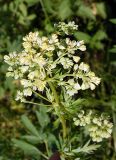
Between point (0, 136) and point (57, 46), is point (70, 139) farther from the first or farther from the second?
point (0, 136)

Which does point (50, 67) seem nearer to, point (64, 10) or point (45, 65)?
point (45, 65)

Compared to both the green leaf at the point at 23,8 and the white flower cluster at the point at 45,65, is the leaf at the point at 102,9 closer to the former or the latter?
the green leaf at the point at 23,8

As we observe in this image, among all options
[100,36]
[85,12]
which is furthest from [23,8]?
[100,36]

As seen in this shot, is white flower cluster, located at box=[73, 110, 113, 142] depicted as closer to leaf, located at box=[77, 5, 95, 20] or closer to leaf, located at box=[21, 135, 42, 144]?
leaf, located at box=[21, 135, 42, 144]

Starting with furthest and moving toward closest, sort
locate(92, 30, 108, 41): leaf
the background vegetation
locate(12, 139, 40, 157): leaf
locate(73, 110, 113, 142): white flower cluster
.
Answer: locate(92, 30, 108, 41): leaf < the background vegetation < locate(12, 139, 40, 157): leaf < locate(73, 110, 113, 142): white flower cluster

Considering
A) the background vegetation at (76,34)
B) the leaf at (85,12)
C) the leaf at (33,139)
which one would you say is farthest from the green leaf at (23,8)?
the leaf at (33,139)

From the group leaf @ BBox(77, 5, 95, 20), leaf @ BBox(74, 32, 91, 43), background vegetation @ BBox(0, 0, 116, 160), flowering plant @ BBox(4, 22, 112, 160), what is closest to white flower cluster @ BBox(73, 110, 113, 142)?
flowering plant @ BBox(4, 22, 112, 160)
